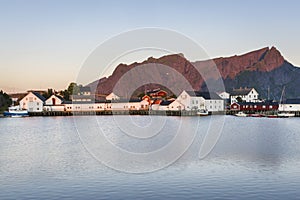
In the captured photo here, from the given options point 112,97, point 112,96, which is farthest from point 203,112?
point 112,96

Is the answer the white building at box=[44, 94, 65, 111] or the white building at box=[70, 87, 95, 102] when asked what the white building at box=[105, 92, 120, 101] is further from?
the white building at box=[44, 94, 65, 111]

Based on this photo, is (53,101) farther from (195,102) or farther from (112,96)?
(195,102)

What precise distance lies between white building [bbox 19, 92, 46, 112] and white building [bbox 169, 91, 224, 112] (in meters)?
29.7

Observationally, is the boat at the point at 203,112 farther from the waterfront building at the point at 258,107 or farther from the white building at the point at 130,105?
the white building at the point at 130,105

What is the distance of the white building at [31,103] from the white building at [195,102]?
29.7 m

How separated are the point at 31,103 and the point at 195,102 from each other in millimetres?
36640

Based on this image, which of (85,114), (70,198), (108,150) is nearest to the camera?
(70,198)

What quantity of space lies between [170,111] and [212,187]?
6439 cm

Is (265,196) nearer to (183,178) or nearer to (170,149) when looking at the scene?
(183,178)

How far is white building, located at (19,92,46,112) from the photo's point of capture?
3376 inches

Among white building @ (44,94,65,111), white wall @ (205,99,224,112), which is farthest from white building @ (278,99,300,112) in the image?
white building @ (44,94,65,111)

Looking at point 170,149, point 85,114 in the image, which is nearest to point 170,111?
point 85,114

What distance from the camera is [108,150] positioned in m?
24.4

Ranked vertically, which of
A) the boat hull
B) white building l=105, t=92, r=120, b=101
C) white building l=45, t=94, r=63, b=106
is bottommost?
the boat hull
